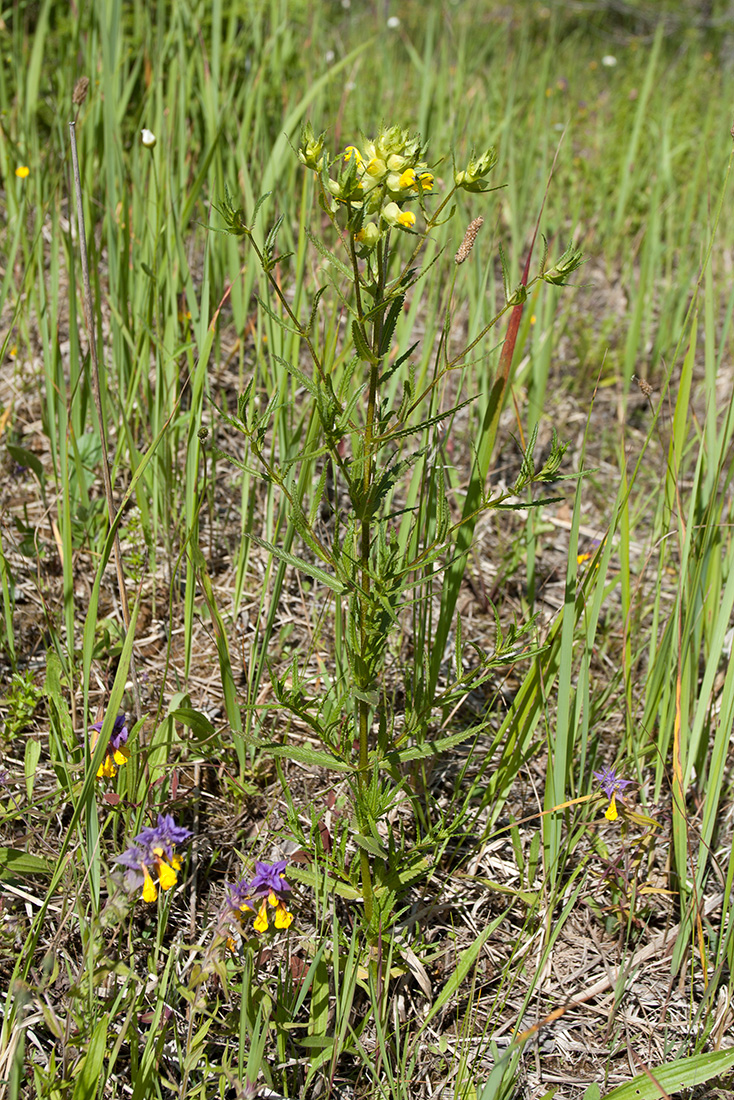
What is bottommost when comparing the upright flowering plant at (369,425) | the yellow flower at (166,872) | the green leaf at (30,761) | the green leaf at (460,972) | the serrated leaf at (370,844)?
the green leaf at (460,972)

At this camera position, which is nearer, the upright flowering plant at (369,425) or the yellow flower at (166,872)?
the upright flowering plant at (369,425)

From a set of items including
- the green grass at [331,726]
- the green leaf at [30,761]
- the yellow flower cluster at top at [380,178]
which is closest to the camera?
the yellow flower cluster at top at [380,178]

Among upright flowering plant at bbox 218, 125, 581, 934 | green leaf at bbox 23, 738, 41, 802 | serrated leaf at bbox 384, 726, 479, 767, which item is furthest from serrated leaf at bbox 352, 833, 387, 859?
green leaf at bbox 23, 738, 41, 802

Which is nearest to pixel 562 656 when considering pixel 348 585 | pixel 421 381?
pixel 348 585

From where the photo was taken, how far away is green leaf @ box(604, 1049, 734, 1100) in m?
1.10

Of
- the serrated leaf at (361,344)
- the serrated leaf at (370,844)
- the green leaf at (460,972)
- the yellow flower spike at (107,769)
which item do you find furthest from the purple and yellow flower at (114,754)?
the serrated leaf at (361,344)

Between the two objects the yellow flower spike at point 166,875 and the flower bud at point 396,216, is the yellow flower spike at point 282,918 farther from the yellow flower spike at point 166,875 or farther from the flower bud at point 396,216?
the flower bud at point 396,216

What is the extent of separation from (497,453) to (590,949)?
1.38 meters

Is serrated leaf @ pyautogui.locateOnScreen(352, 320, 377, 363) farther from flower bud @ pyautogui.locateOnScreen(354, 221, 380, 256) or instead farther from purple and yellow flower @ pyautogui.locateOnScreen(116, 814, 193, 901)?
purple and yellow flower @ pyautogui.locateOnScreen(116, 814, 193, 901)

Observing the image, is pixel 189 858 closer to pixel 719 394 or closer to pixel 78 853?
pixel 78 853

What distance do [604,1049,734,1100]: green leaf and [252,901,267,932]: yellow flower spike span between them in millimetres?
499

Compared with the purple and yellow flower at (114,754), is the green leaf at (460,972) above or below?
below

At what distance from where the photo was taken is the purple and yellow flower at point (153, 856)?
104 cm

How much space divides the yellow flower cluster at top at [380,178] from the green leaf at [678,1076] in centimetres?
112
